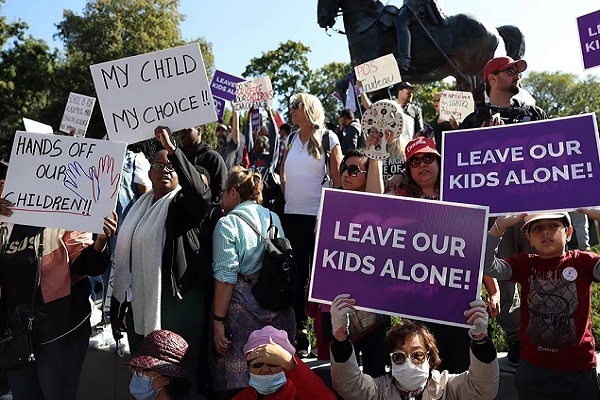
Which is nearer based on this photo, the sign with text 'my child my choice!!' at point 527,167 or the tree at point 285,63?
the sign with text 'my child my choice!!' at point 527,167

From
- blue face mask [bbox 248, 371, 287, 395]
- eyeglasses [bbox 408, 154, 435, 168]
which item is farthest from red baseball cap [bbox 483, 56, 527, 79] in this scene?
blue face mask [bbox 248, 371, 287, 395]

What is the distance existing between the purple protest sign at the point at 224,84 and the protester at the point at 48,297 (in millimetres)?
6693

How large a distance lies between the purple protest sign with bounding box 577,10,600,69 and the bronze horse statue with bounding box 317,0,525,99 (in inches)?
347

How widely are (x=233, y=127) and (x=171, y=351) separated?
4.84 metres

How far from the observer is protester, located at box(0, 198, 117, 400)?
3631 millimetres

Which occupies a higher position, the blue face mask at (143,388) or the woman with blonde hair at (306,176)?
the woman with blonde hair at (306,176)

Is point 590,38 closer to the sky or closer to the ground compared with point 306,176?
closer to the sky

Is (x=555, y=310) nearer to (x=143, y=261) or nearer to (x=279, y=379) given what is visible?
(x=279, y=379)

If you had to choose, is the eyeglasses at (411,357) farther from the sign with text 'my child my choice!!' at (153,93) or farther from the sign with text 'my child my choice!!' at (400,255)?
the sign with text 'my child my choice!!' at (153,93)

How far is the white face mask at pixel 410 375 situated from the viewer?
2971 mm

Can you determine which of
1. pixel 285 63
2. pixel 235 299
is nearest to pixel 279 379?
pixel 235 299

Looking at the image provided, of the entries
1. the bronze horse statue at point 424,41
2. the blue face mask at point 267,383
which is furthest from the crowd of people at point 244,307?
the bronze horse statue at point 424,41

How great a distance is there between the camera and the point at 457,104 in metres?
9.32

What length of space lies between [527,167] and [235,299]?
5.89 ft
